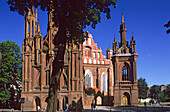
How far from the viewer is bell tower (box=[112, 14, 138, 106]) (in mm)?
45691

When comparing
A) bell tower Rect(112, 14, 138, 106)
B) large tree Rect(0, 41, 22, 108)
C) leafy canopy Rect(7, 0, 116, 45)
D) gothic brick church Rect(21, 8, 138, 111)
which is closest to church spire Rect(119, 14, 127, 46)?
bell tower Rect(112, 14, 138, 106)

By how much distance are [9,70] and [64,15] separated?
103ft

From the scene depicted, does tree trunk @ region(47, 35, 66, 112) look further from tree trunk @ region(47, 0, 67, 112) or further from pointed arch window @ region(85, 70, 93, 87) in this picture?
pointed arch window @ region(85, 70, 93, 87)

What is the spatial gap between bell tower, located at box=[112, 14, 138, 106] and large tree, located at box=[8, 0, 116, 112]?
2833 cm

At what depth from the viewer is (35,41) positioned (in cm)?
4153

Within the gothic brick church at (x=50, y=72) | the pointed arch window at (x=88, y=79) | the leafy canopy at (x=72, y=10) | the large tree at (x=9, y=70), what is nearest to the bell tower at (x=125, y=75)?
the gothic brick church at (x=50, y=72)

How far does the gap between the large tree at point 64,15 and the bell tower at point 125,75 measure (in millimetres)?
28334

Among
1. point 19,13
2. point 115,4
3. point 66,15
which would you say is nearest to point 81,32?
point 66,15

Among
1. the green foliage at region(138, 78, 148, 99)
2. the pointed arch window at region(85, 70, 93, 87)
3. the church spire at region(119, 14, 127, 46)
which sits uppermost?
the church spire at region(119, 14, 127, 46)

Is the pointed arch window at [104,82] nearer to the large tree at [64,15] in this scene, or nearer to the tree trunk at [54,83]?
the large tree at [64,15]

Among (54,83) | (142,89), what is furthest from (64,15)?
(142,89)

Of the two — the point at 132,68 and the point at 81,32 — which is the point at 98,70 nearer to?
the point at 132,68

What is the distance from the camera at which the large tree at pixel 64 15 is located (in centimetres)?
1781

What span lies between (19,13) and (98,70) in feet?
155
